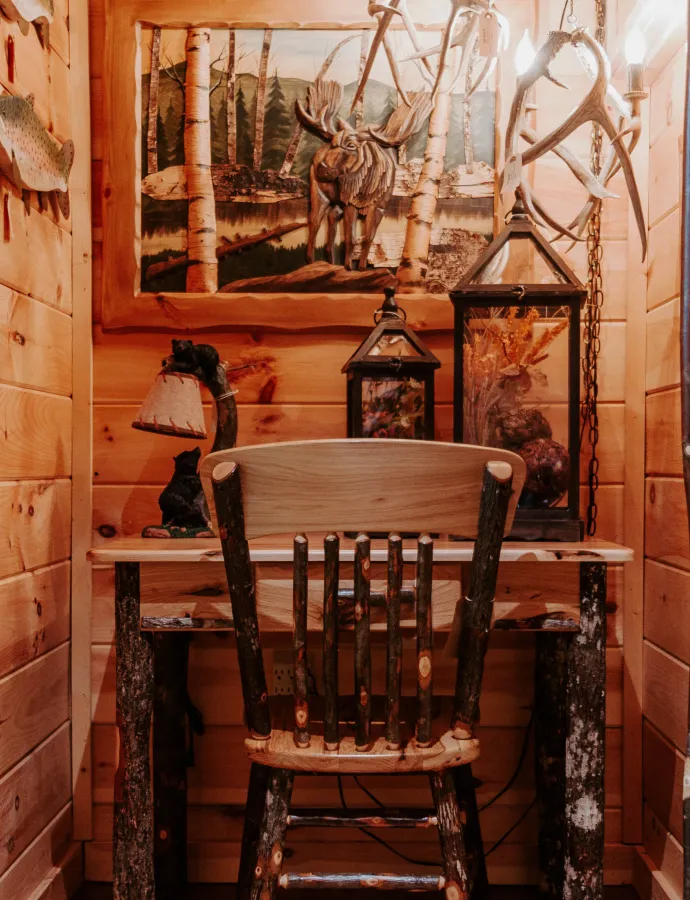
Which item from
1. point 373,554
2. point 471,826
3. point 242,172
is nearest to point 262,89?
point 242,172

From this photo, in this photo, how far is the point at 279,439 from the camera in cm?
178

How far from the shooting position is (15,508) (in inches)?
57.3

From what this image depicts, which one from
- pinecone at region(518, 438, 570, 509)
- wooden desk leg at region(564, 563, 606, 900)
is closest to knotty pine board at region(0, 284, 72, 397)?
pinecone at region(518, 438, 570, 509)

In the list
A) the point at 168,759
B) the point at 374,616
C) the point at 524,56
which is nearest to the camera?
the point at 374,616

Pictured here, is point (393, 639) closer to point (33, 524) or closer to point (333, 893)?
point (33, 524)

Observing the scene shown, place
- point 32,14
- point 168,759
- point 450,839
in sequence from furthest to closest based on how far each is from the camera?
1. point 168,759
2. point 32,14
3. point 450,839

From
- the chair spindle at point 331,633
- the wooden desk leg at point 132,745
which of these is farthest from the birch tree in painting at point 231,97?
the chair spindle at point 331,633

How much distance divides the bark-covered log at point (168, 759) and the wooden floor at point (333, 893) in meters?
0.12

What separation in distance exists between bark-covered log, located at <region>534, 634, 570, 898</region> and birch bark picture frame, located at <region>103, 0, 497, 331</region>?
80 cm

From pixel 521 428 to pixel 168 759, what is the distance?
40.5 inches

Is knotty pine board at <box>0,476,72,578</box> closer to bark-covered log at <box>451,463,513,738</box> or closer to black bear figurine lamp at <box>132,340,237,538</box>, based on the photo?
black bear figurine lamp at <box>132,340,237,538</box>

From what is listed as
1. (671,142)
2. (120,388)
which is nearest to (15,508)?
(120,388)

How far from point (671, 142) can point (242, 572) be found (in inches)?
51.8

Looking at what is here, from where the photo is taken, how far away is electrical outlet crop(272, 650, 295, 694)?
175cm
